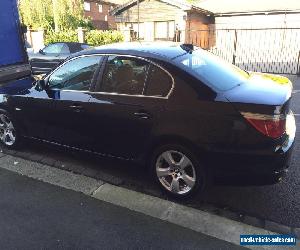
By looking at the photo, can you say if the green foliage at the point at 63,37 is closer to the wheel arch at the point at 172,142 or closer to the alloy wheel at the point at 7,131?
the alloy wheel at the point at 7,131

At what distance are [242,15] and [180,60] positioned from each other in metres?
23.0

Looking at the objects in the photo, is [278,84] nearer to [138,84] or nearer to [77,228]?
[138,84]

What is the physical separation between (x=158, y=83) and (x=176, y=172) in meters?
1.01

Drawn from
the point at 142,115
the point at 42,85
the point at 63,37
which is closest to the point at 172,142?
the point at 142,115

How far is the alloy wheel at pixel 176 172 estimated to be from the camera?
365 centimetres

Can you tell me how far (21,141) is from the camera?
5.18 m

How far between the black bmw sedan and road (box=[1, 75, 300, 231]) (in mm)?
343

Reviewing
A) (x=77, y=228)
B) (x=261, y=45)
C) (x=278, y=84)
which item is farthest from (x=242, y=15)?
(x=77, y=228)

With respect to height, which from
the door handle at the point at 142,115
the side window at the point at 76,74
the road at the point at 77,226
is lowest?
the road at the point at 77,226

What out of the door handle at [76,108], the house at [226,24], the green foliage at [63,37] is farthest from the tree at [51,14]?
the door handle at [76,108]

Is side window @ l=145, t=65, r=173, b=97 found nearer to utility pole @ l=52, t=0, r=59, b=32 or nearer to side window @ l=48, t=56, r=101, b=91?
side window @ l=48, t=56, r=101, b=91

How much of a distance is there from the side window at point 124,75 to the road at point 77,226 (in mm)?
1326

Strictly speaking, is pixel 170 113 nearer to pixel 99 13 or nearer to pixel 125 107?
pixel 125 107

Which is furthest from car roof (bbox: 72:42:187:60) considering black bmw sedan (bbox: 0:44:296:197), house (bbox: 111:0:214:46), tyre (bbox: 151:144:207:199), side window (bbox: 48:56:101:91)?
house (bbox: 111:0:214:46)
